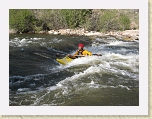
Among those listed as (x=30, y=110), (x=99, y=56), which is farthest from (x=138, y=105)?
(x=30, y=110)

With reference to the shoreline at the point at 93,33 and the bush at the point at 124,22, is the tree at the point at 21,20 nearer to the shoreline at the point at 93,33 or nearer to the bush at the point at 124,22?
the shoreline at the point at 93,33

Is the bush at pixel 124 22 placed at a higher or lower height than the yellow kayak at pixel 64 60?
higher

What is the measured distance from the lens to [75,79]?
137 inches

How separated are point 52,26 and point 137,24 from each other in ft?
4.32

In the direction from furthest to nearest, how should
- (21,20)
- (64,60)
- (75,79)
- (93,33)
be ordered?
(93,33) < (64,60) < (21,20) < (75,79)

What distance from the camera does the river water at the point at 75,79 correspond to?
3232 millimetres

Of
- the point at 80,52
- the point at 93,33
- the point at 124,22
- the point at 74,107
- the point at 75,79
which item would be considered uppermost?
the point at 124,22

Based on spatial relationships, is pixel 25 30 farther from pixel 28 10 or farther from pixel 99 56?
pixel 99 56

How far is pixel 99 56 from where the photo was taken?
3.77 meters

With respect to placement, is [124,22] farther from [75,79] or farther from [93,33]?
[75,79]

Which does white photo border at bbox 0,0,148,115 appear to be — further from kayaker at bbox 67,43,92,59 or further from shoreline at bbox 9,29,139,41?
kayaker at bbox 67,43,92,59

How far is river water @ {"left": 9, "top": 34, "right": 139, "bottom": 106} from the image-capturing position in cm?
323

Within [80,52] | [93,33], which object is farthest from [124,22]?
[80,52]

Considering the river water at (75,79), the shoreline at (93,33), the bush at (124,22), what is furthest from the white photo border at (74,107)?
the shoreline at (93,33)
